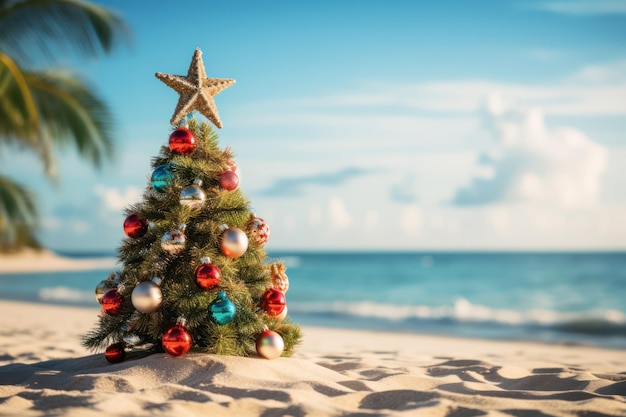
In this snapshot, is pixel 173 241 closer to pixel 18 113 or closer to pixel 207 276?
pixel 207 276

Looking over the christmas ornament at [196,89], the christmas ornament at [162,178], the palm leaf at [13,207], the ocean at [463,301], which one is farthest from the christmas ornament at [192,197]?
the palm leaf at [13,207]

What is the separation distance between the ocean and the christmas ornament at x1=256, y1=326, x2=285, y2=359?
2.53 feet

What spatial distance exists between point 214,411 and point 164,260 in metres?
1.40

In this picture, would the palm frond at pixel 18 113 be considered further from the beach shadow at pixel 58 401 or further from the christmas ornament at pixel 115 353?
the beach shadow at pixel 58 401

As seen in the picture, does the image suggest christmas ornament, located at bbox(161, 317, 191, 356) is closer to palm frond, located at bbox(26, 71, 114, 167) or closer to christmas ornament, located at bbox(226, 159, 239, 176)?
christmas ornament, located at bbox(226, 159, 239, 176)

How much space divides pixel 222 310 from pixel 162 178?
1057 millimetres

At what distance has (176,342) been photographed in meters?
3.87

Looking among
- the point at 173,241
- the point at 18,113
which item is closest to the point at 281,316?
the point at 173,241

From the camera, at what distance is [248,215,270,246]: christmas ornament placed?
172 inches

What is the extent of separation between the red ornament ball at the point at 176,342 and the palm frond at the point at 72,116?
29.5 feet

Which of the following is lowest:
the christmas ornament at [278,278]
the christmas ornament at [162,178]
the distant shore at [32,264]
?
the distant shore at [32,264]

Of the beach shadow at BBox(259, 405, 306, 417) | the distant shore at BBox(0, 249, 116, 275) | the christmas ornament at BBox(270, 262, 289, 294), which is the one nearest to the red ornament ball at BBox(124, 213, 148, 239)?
the christmas ornament at BBox(270, 262, 289, 294)

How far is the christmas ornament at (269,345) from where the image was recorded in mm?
4102

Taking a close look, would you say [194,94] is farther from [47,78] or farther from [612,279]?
[612,279]
